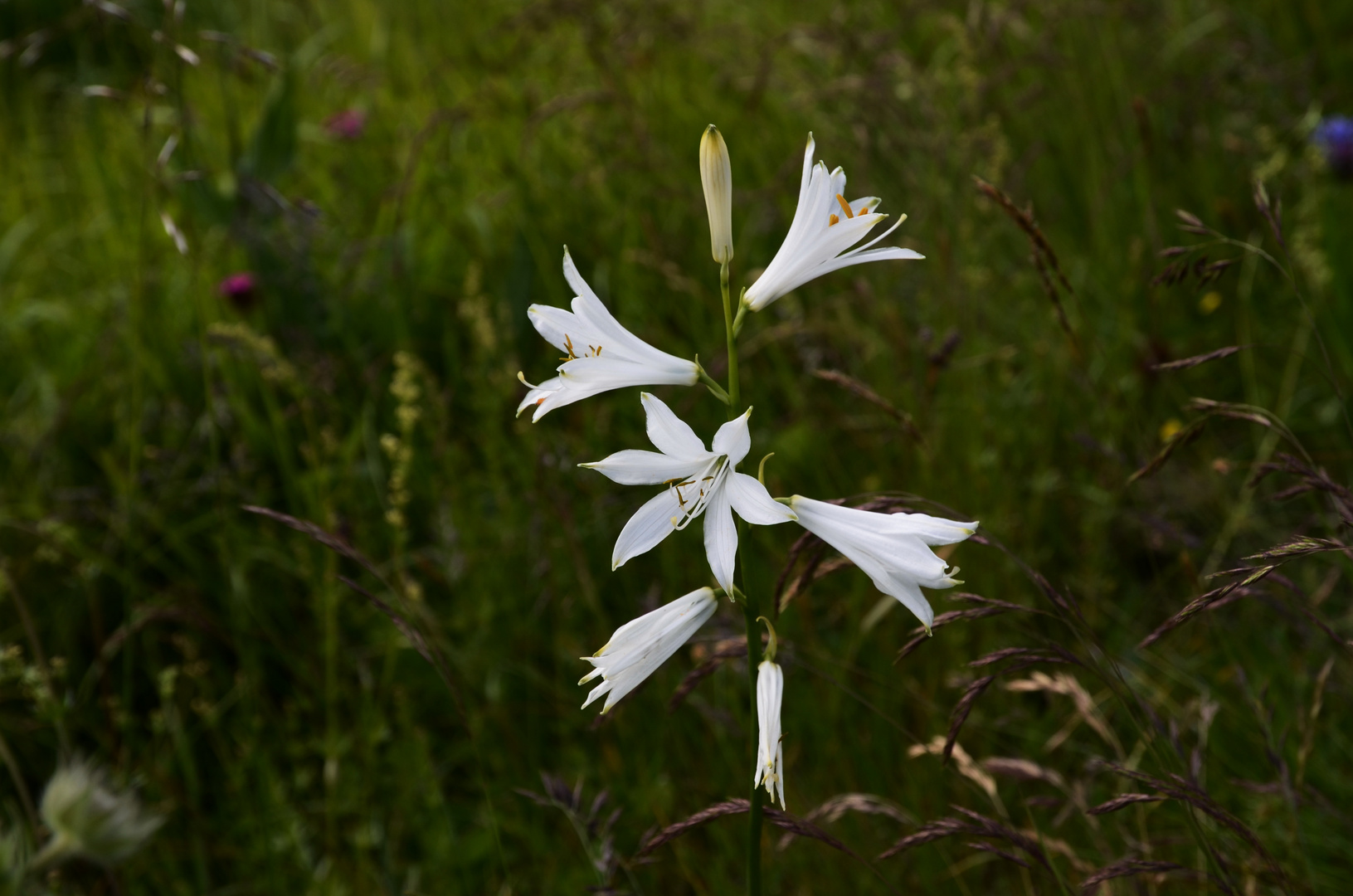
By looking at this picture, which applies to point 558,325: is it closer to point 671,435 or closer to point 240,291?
point 671,435

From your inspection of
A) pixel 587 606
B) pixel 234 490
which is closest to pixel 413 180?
pixel 234 490

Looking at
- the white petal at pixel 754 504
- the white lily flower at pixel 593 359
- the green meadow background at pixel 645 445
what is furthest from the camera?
the green meadow background at pixel 645 445

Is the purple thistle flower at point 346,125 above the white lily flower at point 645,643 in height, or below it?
above

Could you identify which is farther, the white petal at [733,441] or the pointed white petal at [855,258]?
the pointed white petal at [855,258]

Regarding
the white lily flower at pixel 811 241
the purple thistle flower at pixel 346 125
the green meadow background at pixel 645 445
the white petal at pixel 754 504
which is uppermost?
the purple thistle flower at pixel 346 125

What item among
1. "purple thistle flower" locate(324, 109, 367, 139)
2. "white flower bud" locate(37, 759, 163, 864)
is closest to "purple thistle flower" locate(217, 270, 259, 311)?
"purple thistle flower" locate(324, 109, 367, 139)

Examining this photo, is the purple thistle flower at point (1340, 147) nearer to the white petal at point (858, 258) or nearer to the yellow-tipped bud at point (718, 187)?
the white petal at point (858, 258)

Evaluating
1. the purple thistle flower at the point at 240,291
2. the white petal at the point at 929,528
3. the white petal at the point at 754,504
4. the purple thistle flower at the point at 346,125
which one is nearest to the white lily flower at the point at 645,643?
the white petal at the point at 754,504

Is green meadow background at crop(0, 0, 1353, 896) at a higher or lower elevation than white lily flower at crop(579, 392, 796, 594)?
lower

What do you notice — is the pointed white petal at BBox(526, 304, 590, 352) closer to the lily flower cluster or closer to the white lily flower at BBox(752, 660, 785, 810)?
the lily flower cluster
